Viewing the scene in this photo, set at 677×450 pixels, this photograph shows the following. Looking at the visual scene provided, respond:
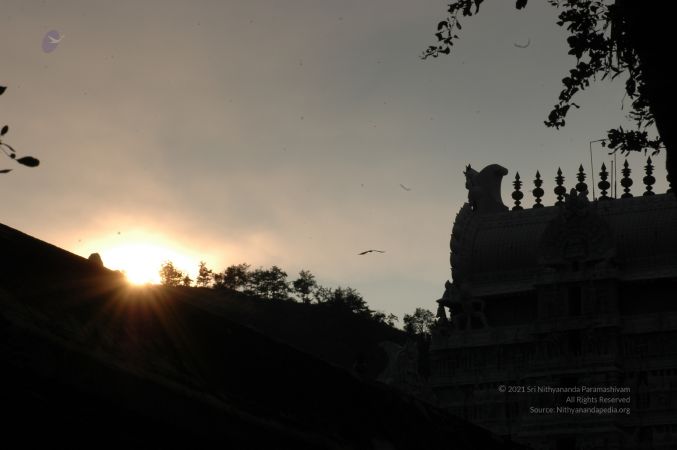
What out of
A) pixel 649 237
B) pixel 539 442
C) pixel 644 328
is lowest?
pixel 539 442

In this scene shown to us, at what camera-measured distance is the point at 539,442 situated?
56.2 m

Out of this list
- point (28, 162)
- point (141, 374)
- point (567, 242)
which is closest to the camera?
point (28, 162)

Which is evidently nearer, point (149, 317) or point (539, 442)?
point (149, 317)

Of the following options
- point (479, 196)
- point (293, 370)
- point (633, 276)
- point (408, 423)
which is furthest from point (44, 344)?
point (479, 196)

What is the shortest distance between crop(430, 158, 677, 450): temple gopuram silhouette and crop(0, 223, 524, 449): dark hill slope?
37.9 metres

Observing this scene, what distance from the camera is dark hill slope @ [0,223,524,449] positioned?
12102 millimetres

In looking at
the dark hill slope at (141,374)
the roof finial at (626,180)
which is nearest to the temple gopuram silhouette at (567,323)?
the roof finial at (626,180)

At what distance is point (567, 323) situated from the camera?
193 feet

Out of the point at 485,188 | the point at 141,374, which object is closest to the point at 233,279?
the point at 485,188

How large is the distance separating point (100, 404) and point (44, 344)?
0.86 m

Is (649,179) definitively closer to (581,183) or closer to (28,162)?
(581,183)

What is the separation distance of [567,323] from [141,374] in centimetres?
4703

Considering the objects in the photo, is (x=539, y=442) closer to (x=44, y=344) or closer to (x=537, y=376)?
(x=537, y=376)

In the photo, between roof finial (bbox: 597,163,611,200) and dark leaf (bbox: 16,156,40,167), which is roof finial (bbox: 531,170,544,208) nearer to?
roof finial (bbox: 597,163,611,200)
